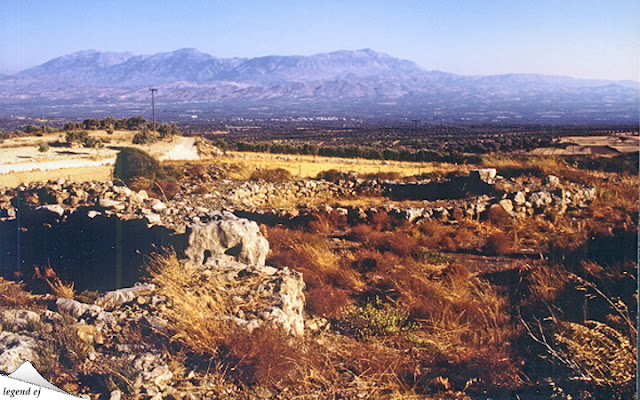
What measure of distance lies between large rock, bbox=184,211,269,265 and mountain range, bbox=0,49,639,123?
10.8 m

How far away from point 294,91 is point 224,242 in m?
171

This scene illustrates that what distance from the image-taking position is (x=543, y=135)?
33.4 m

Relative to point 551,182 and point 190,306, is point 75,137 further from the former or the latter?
point 190,306

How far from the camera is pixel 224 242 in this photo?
6.04 meters

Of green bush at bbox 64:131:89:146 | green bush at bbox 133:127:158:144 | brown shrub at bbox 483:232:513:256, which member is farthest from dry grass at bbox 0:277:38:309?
green bush at bbox 133:127:158:144

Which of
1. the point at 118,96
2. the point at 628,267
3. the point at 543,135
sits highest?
the point at 118,96

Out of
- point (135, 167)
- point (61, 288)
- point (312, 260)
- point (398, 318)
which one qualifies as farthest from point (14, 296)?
point (135, 167)

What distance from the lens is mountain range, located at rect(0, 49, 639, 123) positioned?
38344 millimetres

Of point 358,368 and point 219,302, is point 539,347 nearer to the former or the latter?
point 358,368

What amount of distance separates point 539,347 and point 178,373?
3.38 metres

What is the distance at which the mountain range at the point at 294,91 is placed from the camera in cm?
3834

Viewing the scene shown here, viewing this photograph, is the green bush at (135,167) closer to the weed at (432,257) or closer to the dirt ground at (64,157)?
the dirt ground at (64,157)

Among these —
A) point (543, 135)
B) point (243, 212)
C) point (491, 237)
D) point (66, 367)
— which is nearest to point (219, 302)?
point (66, 367)

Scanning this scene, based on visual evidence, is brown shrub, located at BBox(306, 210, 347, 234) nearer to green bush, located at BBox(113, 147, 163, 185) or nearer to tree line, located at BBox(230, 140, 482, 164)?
green bush, located at BBox(113, 147, 163, 185)
